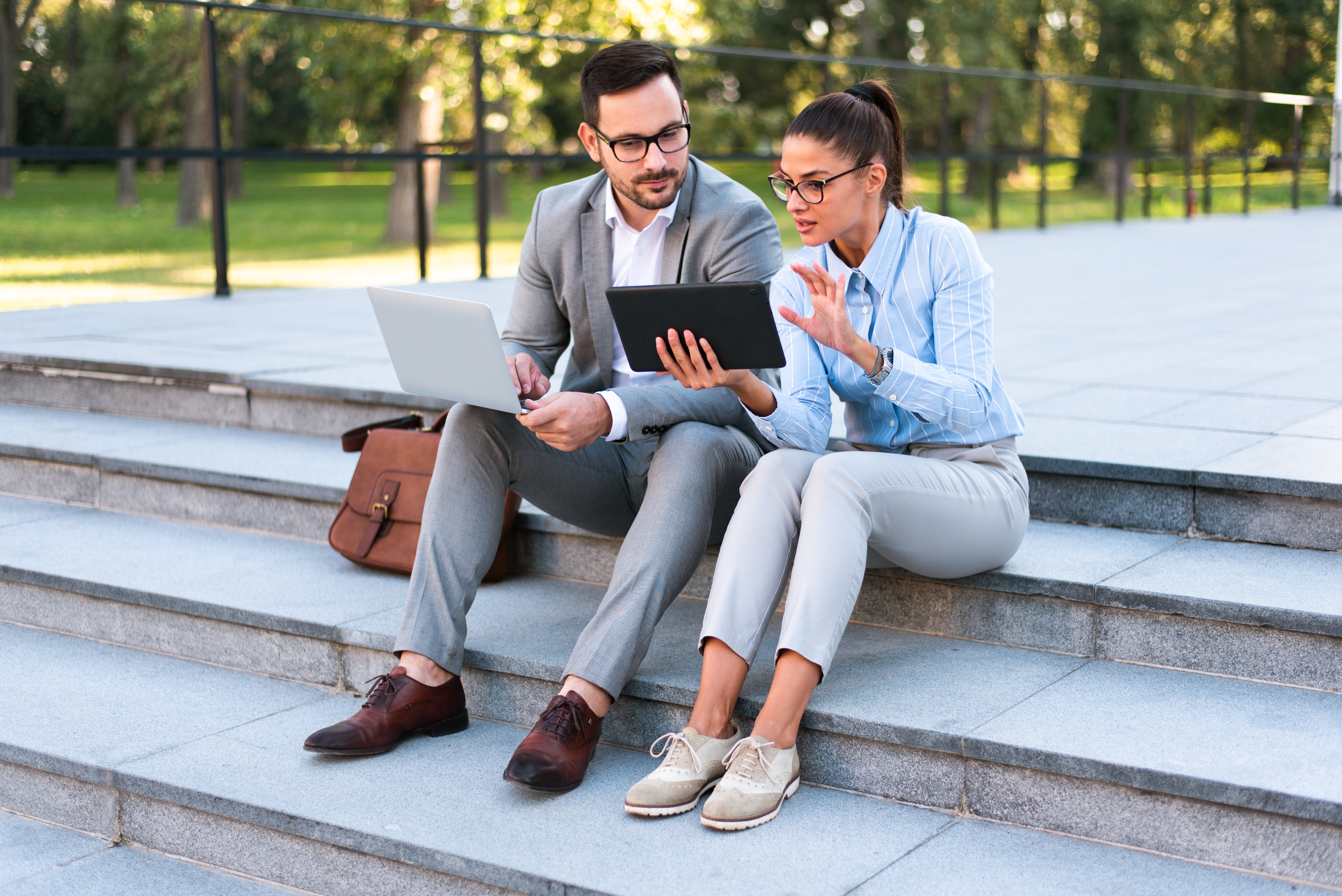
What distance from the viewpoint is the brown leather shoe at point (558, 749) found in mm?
2449

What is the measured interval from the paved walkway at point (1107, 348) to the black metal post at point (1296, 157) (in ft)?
23.0

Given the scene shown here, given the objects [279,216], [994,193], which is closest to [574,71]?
[994,193]

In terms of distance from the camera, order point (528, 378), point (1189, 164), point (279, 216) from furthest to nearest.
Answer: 1. point (279, 216)
2. point (1189, 164)
3. point (528, 378)

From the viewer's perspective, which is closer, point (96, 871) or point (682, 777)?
point (682, 777)

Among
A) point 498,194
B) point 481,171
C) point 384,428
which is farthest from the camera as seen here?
point 498,194

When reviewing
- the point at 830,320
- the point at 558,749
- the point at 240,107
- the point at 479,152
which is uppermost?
the point at 240,107

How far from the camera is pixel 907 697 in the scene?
2.55 meters

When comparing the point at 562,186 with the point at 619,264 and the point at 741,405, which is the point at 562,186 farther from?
the point at 741,405

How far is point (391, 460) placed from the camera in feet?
11.1

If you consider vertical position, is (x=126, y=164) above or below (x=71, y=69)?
below

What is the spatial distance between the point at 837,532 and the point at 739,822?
55 cm

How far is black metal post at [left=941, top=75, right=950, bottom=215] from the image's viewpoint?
10.6m

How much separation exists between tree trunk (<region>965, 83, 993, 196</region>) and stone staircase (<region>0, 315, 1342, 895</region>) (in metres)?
16.5

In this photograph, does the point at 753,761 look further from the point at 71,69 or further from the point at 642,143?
the point at 71,69
